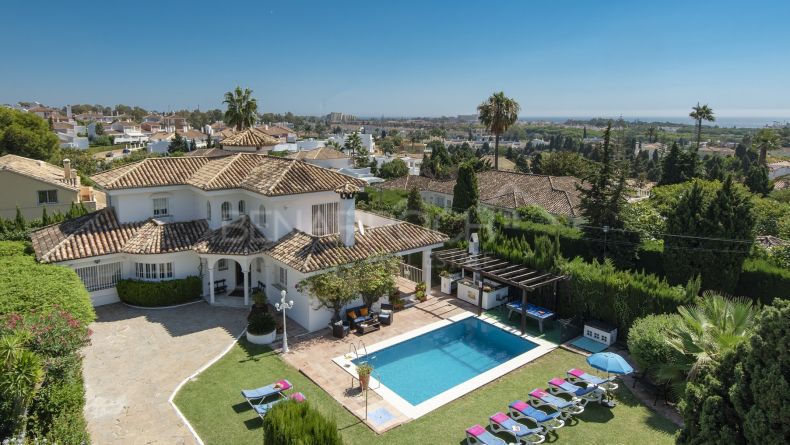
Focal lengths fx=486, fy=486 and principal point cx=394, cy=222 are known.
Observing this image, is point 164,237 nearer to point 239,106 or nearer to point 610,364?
point 610,364

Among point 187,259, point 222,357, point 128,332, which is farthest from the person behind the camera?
point 187,259

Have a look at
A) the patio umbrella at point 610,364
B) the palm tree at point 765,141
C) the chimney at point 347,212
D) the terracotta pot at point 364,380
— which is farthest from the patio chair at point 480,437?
the palm tree at point 765,141

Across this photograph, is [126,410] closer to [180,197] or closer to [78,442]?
[78,442]

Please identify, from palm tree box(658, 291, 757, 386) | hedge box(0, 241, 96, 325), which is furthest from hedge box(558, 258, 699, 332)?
hedge box(0, 241, 96, 325)

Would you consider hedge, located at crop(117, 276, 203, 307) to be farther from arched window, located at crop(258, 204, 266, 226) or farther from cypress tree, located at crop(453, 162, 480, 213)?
cypress tree, located at crop(453, 162, 480, 213)

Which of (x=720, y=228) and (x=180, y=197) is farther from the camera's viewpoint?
(x=180, y=197)

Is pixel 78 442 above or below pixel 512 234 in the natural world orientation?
below

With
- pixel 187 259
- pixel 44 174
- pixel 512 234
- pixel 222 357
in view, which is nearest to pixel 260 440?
pixel 222 357

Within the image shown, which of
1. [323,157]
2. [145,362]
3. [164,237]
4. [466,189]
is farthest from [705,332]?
[323,157]
